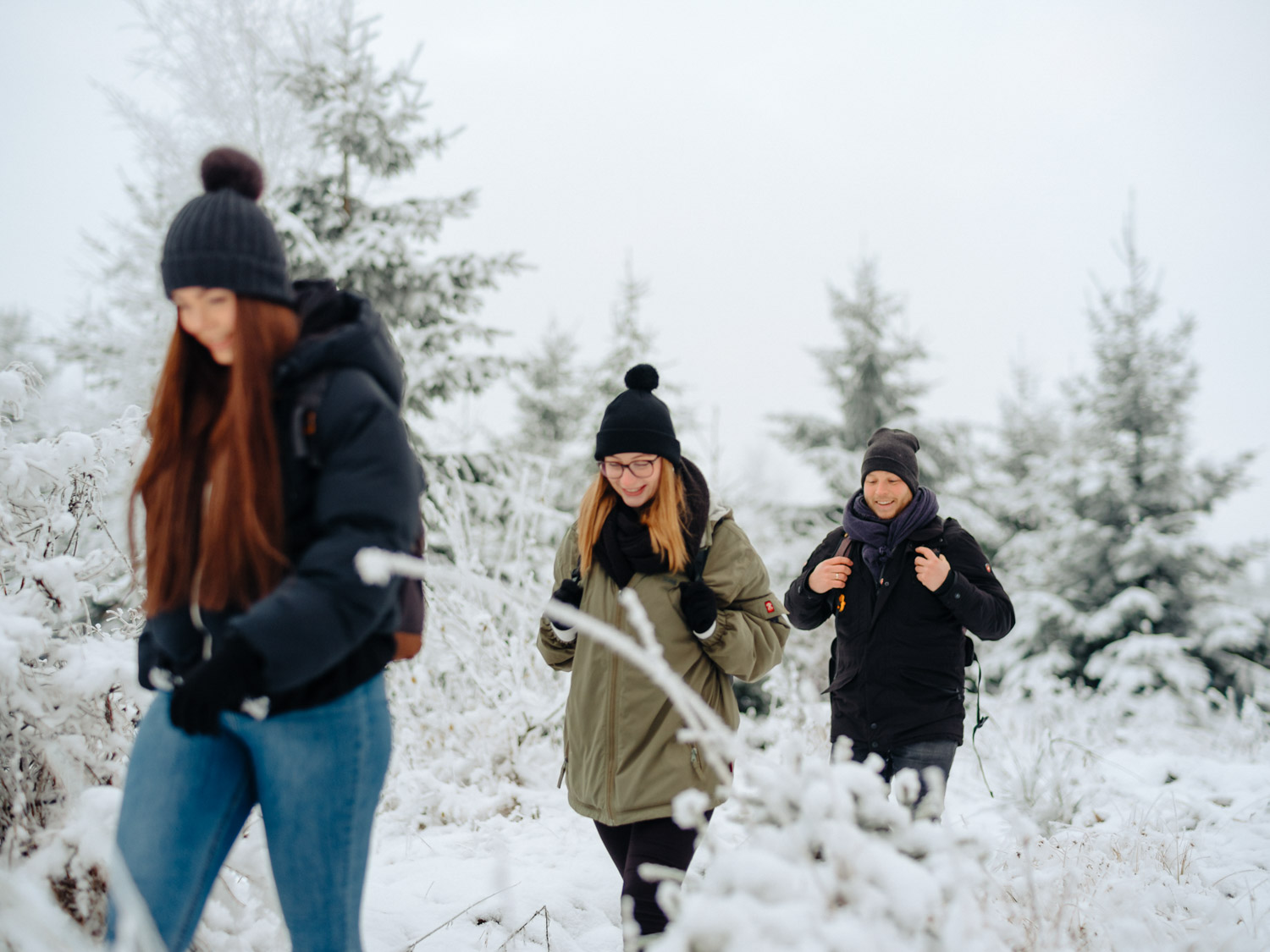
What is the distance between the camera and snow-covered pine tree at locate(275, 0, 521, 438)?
23.4 ft

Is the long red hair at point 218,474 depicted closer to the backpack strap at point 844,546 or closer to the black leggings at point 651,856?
the black leggings at point 651,856

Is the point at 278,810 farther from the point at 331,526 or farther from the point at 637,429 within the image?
the point at 637,429

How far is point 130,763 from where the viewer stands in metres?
1.39

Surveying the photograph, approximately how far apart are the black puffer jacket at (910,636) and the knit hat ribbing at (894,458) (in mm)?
228

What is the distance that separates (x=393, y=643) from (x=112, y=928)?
0.69 m

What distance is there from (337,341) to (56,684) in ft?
4.67

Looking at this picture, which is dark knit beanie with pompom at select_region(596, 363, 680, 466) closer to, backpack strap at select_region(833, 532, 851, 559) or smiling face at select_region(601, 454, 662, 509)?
smiling face at select_region(601, 454, 662, 509)

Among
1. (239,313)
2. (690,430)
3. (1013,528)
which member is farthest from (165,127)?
(1013,528)

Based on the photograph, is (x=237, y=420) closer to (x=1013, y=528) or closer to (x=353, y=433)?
(x=353, y=433)

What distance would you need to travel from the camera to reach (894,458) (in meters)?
3.05

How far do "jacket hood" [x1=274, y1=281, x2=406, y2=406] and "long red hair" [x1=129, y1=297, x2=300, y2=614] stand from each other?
0.14 ft

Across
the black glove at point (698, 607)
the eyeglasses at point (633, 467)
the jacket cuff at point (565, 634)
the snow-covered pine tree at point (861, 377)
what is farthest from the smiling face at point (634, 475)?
the snow-covered pine tree at point (861, 377)

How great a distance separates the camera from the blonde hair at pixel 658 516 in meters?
2.35

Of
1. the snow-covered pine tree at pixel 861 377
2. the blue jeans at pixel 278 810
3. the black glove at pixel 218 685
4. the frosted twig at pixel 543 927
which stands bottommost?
the frosted twig at pixel 543 927
